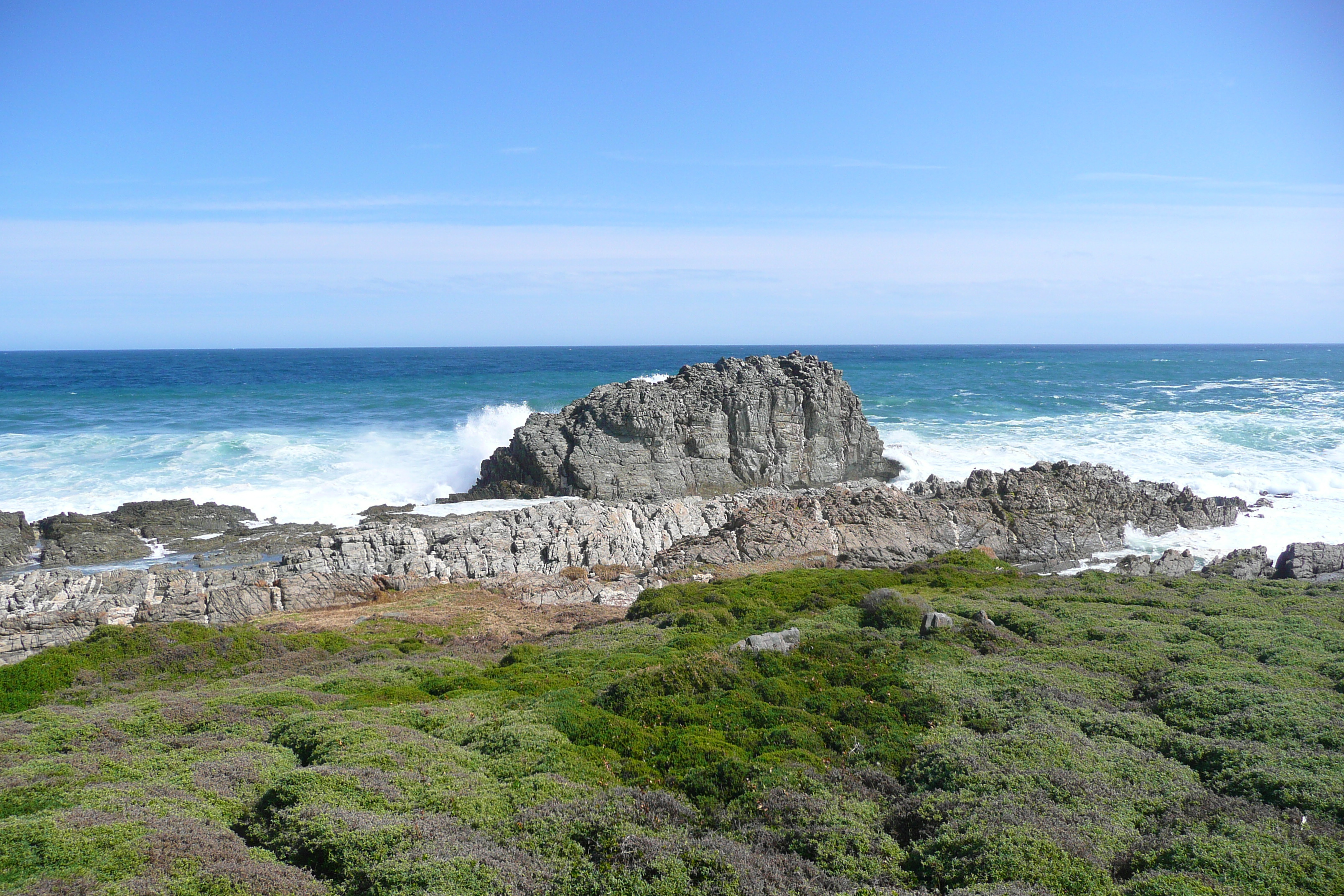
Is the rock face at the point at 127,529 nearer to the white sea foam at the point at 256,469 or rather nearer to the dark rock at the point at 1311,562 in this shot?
the white sea foam at the point at 256,469

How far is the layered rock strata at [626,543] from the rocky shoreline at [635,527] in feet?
0.26

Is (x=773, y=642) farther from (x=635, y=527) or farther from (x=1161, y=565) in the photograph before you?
(x=1161, y=565)

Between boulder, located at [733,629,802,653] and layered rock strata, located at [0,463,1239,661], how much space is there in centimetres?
1016

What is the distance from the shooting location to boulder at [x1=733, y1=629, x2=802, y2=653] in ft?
50.2

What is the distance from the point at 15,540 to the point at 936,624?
36.1m

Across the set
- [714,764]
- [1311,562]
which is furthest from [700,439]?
[714,764]

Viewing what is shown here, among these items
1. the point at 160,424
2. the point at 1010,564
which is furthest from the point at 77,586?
the point at 160,424

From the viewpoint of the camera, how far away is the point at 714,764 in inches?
420

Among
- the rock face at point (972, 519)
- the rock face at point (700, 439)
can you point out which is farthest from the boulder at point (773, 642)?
the rock face at point (700, 439)

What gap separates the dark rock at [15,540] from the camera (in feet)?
94.8

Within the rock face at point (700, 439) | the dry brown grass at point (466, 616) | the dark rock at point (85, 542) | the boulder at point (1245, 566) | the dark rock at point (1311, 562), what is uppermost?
the rock face at point (700, 439)

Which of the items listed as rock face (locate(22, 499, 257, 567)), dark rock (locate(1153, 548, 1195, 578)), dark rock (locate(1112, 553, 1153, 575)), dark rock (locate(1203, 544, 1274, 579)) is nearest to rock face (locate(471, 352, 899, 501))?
rock face (locate(22, 499, 257, 567))

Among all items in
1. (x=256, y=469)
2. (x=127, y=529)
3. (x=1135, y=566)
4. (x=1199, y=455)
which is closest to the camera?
(x=1135, y=566)

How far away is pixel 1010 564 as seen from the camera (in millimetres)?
28844
